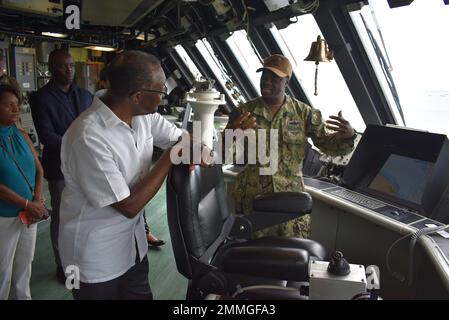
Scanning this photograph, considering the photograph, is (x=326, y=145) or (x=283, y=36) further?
(x=283, y=36)

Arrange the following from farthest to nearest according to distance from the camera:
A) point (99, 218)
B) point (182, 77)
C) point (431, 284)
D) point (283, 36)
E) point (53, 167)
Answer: point (182, 77), point (283, 36), point (53, 167), point (431, 284), point (99, 218)

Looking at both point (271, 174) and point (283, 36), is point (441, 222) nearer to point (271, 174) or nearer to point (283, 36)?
point (271, 174)

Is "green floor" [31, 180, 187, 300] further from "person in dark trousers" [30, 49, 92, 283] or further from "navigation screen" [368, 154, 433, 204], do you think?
"navigation screen" [368, 154, 433, 204]

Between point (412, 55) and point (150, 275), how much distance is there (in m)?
2.41

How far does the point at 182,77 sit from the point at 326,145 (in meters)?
5.24

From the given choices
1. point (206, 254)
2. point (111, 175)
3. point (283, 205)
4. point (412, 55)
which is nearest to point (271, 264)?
point (206, 254)

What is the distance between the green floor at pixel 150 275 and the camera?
2.37 meters

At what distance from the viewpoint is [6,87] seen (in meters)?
Answer: 1.87

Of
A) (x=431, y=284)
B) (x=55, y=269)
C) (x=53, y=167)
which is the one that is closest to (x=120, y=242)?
(x=53, y=167)

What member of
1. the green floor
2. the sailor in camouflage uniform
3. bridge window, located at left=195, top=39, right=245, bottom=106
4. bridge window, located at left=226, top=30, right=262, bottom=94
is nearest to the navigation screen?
the sailor in camouflage uniform

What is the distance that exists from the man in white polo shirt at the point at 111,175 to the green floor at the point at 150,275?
45.6 inches

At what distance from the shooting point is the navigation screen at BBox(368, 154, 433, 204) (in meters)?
1.95

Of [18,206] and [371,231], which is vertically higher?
[18,206]

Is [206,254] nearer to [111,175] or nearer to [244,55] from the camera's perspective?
[111,175]
